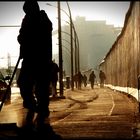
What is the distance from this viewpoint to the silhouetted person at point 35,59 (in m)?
5.57

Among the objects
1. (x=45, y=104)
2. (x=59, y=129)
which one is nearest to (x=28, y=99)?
(x=45, y=104)

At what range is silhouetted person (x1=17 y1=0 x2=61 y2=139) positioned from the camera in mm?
5570

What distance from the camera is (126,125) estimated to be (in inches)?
217

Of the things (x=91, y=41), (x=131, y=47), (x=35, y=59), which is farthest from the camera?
(x=91, y=41)

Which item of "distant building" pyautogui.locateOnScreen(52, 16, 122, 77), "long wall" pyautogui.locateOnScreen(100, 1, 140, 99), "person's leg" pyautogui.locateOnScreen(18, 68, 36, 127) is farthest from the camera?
"distant building" pyautogui.locateOnScreen(52, 16, 122, 77)

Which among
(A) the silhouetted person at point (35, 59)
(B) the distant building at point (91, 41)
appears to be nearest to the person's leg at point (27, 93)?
(A) the silhouetted person at point (35, 59)

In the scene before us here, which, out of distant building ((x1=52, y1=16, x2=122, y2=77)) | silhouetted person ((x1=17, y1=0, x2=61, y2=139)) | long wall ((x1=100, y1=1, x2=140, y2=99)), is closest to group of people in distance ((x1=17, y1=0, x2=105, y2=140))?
silhouetted person ((x1=17, y1=0, x2=61, y2=139))

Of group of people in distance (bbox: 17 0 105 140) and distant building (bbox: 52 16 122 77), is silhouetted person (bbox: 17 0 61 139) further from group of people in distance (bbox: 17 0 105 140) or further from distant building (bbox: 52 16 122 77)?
distant building (bbox: 52 16 122 77)

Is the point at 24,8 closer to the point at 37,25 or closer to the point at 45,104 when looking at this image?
the point at 37,25

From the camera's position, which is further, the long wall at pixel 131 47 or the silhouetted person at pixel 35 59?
the long wall at pixel 131 47

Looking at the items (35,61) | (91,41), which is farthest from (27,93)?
(91,41)

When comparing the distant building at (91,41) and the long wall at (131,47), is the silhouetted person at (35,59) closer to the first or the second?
the long wall at (131,47)

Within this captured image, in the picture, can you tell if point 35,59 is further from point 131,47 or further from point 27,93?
point 131,47

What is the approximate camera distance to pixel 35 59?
18.7 ft
